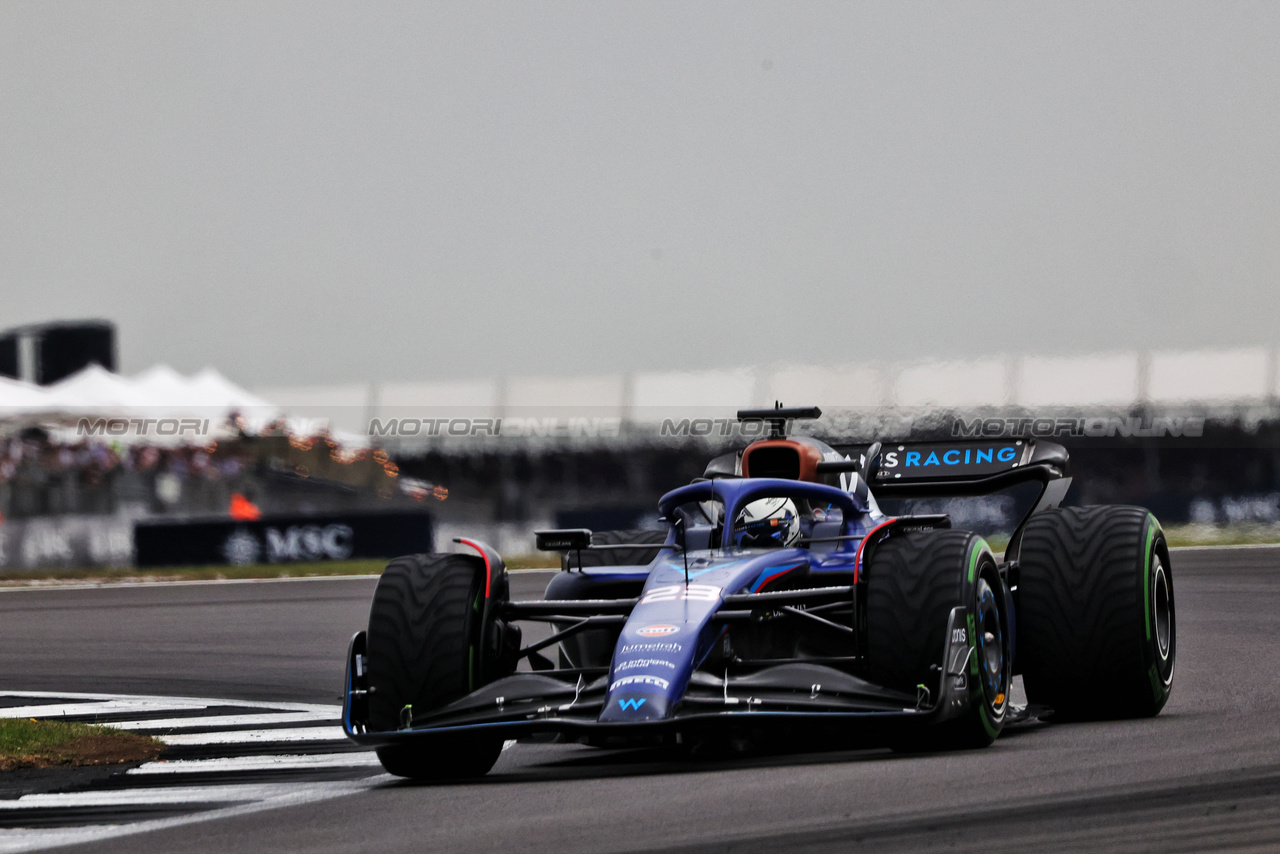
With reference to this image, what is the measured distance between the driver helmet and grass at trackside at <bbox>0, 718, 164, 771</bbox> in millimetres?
3203

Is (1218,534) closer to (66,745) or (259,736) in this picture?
(259,736)

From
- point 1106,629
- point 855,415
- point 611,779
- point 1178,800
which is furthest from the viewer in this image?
point 855,415

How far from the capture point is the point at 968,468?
1062cm

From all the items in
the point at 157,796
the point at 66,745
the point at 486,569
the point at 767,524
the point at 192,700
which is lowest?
the point at 192,700

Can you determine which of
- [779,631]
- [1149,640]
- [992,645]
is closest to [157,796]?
[779,631]

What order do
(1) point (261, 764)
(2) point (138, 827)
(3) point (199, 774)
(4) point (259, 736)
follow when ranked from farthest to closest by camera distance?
(4) point (259, 736) → (1) point (261, 764) → (3) point (199, 774) → (2) point (138, 827)

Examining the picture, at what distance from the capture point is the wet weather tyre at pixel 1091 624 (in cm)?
867

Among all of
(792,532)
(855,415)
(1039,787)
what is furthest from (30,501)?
(1039,787)

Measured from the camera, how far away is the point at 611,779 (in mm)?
7488

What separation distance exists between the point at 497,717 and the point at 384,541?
65.9 feet

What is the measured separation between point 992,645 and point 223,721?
4798 millimetres

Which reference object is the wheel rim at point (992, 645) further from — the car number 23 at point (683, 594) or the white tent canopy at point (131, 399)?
the white tent canopy at point (131, 399)

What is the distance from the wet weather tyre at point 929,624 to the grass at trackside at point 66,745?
→ 12.9ft

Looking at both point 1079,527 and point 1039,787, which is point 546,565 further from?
point 1039,787
